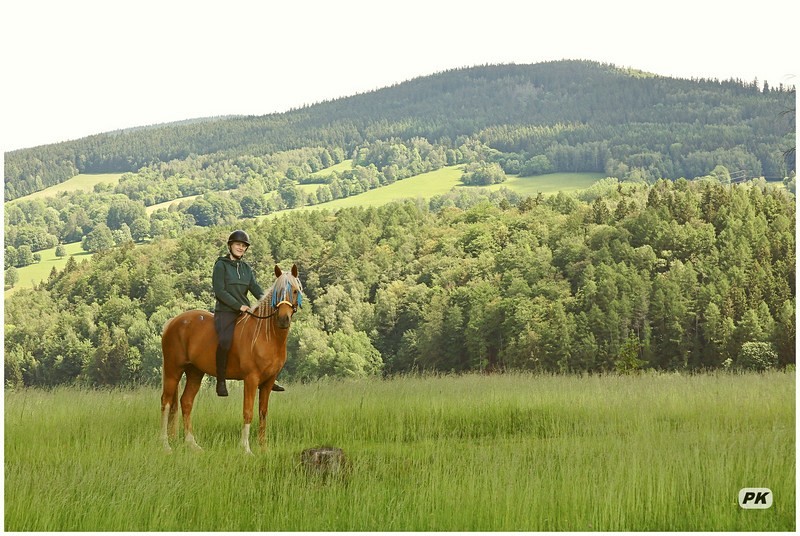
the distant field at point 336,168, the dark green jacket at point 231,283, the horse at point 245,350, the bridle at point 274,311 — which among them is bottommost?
the distant field at point 336,168

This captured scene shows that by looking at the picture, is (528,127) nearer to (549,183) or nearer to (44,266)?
→ (549,183)

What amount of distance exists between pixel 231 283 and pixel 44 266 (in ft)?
181

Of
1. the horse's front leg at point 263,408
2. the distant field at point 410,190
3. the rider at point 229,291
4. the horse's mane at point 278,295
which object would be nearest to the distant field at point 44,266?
the distant field at point 410,190

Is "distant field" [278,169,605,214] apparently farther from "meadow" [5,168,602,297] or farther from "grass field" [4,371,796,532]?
"grass field" [4,371,796,532]

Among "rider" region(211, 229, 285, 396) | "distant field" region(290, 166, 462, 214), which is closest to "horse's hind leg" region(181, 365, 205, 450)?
"rider" region(211, 229, 285, 396)

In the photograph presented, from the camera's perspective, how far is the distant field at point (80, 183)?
236 ft

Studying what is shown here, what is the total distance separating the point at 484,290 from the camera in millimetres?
48188

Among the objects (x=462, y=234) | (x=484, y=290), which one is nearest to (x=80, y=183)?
(x=462, y=234)

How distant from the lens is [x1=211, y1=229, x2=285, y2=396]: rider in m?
13.0

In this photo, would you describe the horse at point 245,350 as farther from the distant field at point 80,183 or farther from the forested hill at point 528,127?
the distant field at point 80,183

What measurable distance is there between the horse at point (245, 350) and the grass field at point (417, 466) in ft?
1.72

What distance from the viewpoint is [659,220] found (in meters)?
45.7

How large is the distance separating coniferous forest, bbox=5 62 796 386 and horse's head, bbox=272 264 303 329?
460 inches

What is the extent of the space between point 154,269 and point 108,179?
24.9 metres
